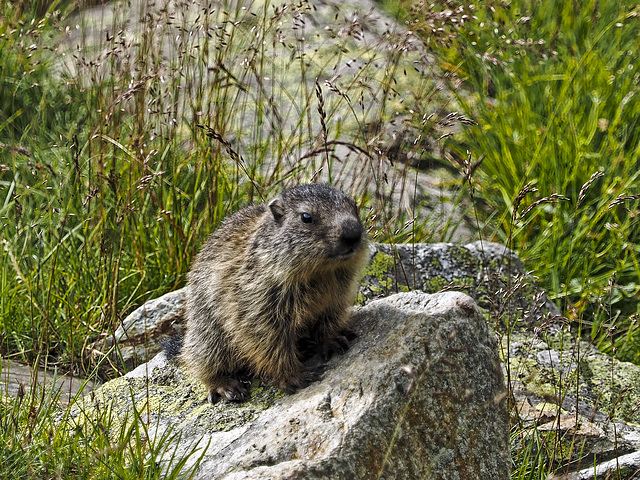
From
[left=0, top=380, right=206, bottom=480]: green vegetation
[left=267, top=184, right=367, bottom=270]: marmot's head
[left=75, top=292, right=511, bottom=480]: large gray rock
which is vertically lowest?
[left=0, top=380, right=206, bottom=480]: green vegetation

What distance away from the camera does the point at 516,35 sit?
7266mm

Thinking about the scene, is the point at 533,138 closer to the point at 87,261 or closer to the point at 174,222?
the point at 174,222

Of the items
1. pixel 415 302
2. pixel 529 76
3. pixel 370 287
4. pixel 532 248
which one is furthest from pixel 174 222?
pixel 529 76

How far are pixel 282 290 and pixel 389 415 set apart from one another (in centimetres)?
84

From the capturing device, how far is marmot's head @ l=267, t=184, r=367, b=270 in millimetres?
3438

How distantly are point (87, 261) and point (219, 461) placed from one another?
7.09ft

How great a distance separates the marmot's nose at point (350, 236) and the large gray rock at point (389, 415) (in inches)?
16.1

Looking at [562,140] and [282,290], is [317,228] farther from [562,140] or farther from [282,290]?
[562,140]

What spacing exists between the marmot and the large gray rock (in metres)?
0.16

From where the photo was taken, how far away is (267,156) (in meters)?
6.89

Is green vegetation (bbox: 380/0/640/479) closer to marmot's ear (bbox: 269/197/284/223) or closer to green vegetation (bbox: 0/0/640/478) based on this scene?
green vegetation (bbox: 0/0/640/478)

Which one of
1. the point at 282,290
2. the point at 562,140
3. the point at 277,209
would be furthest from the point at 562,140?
the point at 282,290

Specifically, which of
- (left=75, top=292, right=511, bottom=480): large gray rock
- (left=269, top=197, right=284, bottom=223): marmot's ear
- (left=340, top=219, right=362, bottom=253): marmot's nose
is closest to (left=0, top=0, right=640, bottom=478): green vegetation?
(left=75, top=292, right=511, bottom=480): large gray rock

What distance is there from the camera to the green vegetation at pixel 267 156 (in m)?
4.88
